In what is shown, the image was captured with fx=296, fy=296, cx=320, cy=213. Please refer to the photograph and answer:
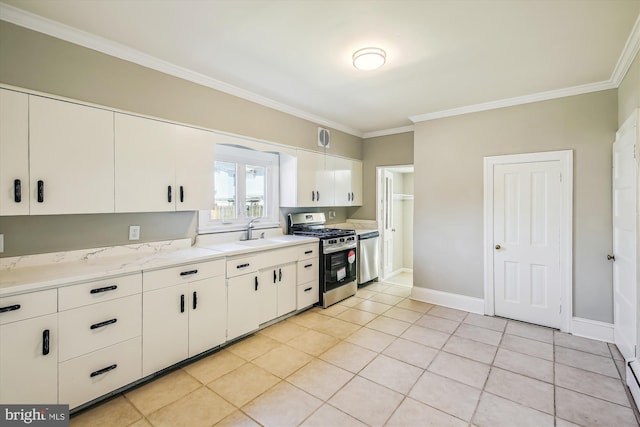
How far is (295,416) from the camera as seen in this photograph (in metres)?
2.08

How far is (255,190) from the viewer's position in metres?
4.13

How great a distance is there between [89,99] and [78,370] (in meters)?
2.09

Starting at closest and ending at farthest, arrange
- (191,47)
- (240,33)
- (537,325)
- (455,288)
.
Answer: (240,33)
(191,47)
(537,325)
(455,288)

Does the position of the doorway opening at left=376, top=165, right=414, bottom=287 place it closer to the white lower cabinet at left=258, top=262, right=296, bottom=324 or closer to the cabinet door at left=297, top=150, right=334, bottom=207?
the cabinet door at left=297, top=150, right=334, bottom=207

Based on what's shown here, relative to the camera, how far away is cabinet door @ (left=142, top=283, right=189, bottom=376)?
2375mm

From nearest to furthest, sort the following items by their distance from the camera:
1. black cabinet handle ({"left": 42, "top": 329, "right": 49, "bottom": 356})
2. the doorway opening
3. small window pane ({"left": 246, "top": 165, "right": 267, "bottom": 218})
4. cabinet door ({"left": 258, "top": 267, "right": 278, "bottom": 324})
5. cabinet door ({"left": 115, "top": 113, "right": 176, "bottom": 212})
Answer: black cabinet handle ({"left": 42, "top": 329, "right": 49, "bottom": 356}) → cabinet door ({"left": 115, "top": 113, "right": 176, "bottom": 212}) → cabinet door ({"left": 258, "top": 267, "right": 278, "bottom": 324}) → small window pane ({"left": 246, "top": 165, "right": 267, "bottom": 218}) → the doorway opening

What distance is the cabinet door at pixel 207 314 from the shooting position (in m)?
2.68

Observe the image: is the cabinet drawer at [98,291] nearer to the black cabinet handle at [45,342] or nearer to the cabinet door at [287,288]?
the black cabinet handle at [45,342]

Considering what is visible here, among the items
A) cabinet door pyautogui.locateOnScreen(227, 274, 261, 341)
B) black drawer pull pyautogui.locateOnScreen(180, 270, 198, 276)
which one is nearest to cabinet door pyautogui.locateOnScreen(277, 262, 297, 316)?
cabinet door pyautogui.locateOnScreen(227, 274, 261, 341)

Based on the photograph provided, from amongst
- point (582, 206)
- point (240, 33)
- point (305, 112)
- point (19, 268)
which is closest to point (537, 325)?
point (582, 206)

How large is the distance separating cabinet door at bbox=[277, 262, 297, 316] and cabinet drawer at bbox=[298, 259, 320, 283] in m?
0.10

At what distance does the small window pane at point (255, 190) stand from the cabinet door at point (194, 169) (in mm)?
906

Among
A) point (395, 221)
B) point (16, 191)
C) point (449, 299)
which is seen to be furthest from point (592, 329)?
point (16, 191)

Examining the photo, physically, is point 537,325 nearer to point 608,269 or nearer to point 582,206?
point 608,269
